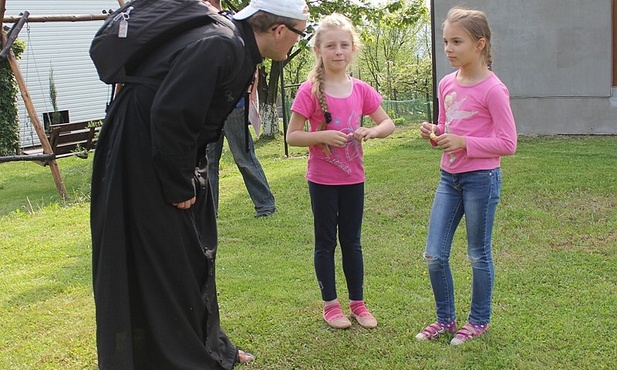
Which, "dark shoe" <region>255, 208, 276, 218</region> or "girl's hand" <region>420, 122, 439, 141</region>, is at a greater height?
"girl's hand" <region>420, 122, 439, 141</region>

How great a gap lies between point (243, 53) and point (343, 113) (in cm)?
126

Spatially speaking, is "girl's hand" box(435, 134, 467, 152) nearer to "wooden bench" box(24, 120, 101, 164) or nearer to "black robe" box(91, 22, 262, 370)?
"black robe" box(91, 22, 262, 370)

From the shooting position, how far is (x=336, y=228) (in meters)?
4.04

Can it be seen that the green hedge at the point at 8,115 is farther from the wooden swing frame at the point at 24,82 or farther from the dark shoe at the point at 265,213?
the dark shoe at the point at 265,213

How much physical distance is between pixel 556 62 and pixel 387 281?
7.97 meters

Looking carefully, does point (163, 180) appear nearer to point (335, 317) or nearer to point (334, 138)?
point (334, 138)

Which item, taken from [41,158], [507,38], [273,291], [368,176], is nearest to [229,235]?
[273,291]

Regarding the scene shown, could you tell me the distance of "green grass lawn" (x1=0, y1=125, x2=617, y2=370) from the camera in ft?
12.0

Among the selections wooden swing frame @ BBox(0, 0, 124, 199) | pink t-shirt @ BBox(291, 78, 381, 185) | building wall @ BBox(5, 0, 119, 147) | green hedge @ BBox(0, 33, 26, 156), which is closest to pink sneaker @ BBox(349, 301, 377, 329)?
pink t-shirt @ BBox(291, 78, 381, 185)

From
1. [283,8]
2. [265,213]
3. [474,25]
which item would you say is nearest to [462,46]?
[474,25]

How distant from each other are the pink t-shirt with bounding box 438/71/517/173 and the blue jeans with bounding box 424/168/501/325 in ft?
0.20

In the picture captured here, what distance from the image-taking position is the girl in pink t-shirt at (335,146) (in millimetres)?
3900

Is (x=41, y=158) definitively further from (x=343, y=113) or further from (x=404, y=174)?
(x=343, y=113)

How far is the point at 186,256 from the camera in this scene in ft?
9.71
